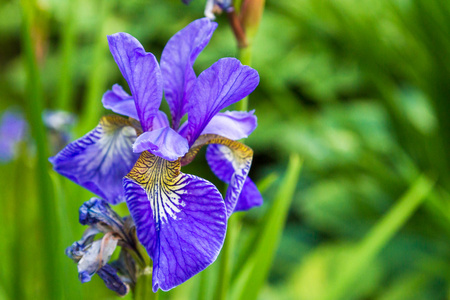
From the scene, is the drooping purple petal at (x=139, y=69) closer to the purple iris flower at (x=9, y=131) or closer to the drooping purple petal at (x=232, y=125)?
the drooping purple petal at (x=232, y=125)

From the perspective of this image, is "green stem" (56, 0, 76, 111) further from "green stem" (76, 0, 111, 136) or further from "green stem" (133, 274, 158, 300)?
"green stem" (133, 274, 158, 300)

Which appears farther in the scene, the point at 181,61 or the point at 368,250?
the point at 368,250

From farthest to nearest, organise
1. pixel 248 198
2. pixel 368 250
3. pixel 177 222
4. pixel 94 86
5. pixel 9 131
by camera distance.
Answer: pixel 9 131
pixel 94 86
pixel 368 250
pixel 248 198
pixel 177 222

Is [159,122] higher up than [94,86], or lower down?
higher up

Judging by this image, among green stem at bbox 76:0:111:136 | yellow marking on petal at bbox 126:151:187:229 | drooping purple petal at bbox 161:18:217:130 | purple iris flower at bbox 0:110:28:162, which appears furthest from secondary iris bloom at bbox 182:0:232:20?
purple iris flower at bbox 0:110:28:162

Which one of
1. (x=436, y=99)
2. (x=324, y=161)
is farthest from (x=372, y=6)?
(x=324, y=161)

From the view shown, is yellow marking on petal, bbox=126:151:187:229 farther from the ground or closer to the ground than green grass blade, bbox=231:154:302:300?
farther from the ground

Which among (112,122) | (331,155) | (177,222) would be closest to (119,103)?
(112,122)

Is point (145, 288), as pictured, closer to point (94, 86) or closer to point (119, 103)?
point (119, 103)
